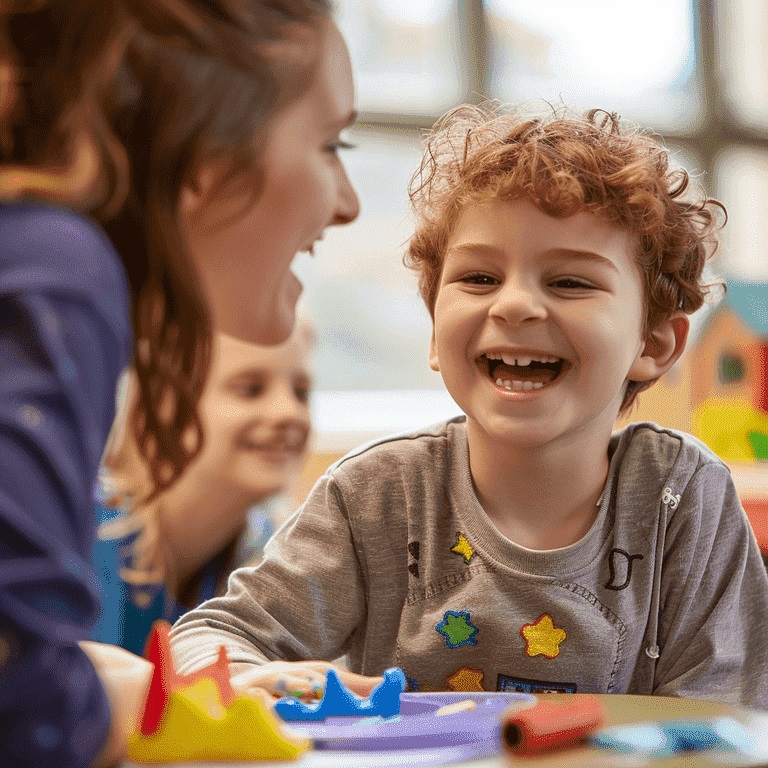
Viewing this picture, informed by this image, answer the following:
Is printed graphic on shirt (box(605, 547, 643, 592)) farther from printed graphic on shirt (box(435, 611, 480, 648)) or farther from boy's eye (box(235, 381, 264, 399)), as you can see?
boy's eye (box(235, 381, 264, 399))

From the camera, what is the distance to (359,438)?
8.21ft

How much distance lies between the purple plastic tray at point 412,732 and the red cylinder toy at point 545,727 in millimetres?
12

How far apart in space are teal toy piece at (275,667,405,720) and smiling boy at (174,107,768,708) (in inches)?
10.1

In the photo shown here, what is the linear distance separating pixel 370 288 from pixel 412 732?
8.00 ft

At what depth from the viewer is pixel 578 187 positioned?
97cm

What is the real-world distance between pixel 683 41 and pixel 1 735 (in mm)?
3243

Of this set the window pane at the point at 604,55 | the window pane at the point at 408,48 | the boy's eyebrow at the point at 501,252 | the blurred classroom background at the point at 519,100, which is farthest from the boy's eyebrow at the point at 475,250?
the window pane at the point at 604,55

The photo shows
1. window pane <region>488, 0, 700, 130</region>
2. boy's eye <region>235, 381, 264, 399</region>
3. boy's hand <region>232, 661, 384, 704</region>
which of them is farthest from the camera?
window pane <region>488, 0, 700, 130</region>

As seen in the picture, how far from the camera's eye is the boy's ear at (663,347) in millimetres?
1102

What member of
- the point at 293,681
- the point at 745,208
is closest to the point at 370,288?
the point at 745,208

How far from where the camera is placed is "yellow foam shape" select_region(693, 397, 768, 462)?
236cm

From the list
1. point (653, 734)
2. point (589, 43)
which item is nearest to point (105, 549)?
point (653, 734)

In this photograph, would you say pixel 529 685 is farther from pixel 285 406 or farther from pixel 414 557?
pixel 285 406

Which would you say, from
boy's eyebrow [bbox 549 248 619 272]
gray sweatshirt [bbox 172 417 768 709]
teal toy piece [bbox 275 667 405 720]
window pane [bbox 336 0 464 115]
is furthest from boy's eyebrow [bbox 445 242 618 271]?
window pane [bbox 336 0 464 115]
